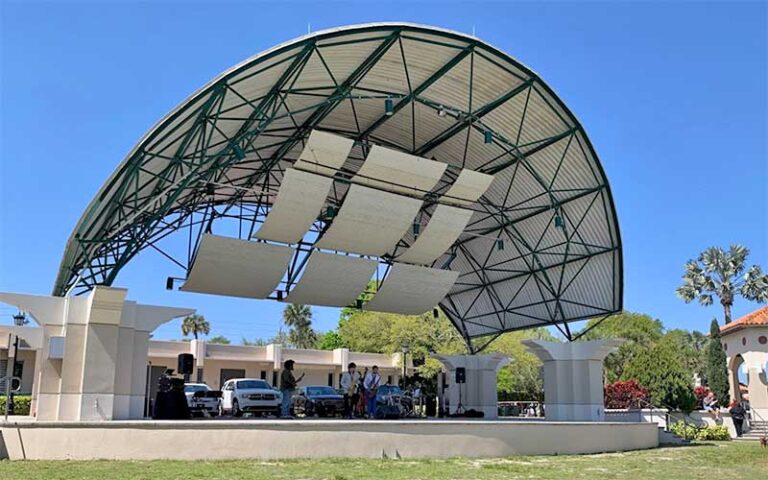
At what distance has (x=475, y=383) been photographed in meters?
26.2

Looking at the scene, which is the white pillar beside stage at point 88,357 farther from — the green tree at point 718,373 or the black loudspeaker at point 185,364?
the green tree at point 718,373

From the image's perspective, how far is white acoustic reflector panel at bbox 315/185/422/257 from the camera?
18500mm

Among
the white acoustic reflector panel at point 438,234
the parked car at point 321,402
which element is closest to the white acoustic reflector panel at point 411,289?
the white acoustic reflector panel at point 438,234

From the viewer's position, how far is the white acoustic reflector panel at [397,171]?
686 inches

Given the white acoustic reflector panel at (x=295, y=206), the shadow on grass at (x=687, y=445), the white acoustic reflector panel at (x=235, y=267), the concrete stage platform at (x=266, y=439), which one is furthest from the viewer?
the shadow on grass at (x=687, y=445)

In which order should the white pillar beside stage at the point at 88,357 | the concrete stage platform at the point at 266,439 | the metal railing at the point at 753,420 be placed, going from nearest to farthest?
the concrete stage platform at the point at 266,439
the white pillar beside stage at the point at 88,357
the metal railing at the point at 753,420

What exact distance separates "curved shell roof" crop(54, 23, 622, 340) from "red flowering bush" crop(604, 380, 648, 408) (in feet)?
22.1

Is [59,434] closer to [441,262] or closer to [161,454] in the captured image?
[161,454]

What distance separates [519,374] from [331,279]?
2622 cm

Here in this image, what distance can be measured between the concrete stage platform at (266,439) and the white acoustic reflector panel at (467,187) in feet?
21.7

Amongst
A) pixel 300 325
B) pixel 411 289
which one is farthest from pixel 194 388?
pixel 300 325

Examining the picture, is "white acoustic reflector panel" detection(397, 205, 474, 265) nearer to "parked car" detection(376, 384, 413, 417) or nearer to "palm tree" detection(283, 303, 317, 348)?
"parked car" detection(376, 384, 413, 417)

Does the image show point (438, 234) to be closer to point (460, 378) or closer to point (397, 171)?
point (397, 171)

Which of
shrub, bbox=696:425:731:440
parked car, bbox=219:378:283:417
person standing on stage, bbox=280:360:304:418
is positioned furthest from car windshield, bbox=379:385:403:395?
shrub, bbox=696:425:731:440
